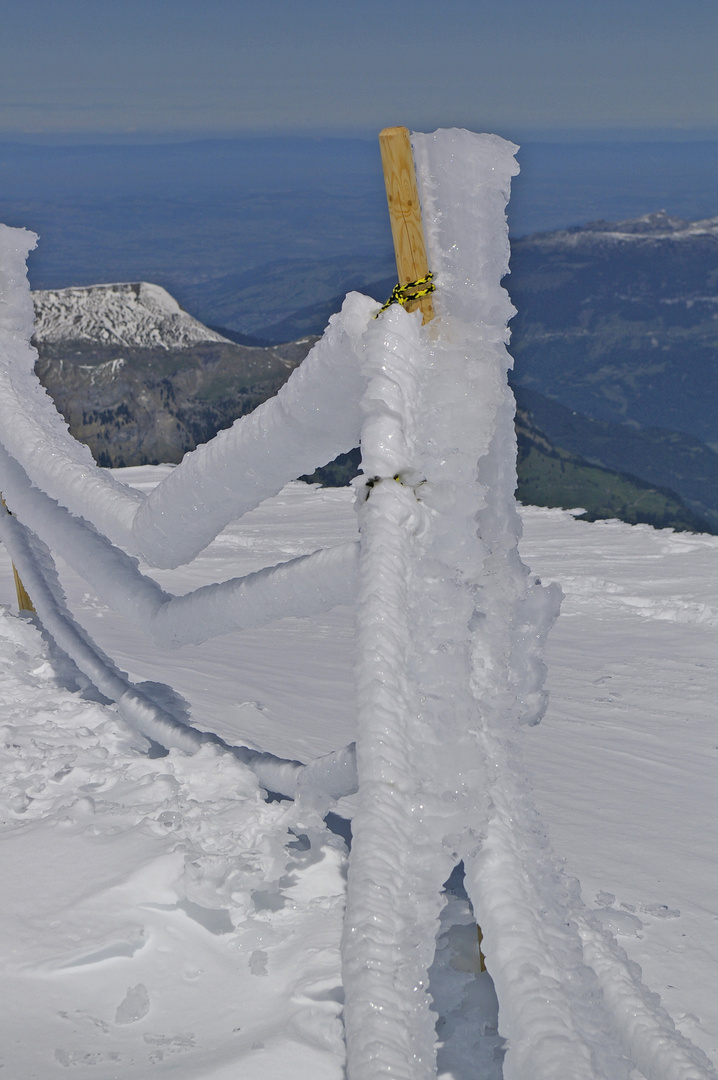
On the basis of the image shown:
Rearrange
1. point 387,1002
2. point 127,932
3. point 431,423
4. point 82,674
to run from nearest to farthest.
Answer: point 387,1002
point 431,423
point 127,932
point 82,674

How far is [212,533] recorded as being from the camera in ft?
7.34

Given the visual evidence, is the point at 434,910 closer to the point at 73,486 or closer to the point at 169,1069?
the point at 169,1069

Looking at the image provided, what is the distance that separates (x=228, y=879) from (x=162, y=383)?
4450cm

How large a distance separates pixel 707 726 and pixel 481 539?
3295 millimetres

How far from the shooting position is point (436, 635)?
169 centimetres

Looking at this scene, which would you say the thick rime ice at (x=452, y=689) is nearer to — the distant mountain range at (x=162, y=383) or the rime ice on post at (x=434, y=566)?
the rime ice on post at (x=434, y=566)

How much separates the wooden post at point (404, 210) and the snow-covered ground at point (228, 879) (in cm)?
137

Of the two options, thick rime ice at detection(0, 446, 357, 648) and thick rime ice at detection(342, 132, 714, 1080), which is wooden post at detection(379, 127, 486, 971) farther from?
thick rime ice at detection(0, 446, 357, 648)

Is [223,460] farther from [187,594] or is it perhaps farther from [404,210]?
[404,210]

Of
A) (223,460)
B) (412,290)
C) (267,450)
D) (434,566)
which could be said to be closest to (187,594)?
(223,460)

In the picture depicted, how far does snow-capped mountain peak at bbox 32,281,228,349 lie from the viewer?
166 ft

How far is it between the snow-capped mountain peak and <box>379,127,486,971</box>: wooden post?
50.1 metres

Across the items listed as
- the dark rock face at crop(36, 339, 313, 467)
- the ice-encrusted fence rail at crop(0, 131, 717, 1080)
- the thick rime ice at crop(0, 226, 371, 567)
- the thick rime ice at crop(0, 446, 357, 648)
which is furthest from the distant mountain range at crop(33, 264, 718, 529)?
the ice-encrusted fence rail at crop(0, 131, 717, 1080)

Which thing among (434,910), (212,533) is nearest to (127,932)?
(434,910)
